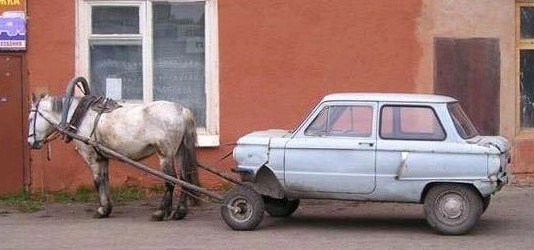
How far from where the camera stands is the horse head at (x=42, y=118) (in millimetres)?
11844

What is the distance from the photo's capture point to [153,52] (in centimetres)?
1415

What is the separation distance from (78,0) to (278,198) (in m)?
5.17

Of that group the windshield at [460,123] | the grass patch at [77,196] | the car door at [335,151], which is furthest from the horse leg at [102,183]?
the windshield at [460,123]

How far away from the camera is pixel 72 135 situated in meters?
11.6

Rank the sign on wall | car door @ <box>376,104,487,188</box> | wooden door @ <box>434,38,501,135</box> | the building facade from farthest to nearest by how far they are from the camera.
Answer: wooden door @ <box>434,38,501,135</box>
the building facade
the sign on wall
car door @ <box>376,104,487,188</box>

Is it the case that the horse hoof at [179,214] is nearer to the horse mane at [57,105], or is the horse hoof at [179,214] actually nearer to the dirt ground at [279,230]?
the dirt ground at [279,230]

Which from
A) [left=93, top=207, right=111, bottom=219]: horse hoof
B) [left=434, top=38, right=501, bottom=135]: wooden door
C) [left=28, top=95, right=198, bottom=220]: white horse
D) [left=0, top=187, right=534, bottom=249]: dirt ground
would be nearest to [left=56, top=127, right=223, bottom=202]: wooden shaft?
[left=28, top=95, right=198, bottom=220]: white horse

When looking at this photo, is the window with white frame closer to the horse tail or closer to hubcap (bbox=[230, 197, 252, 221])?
the horse tail

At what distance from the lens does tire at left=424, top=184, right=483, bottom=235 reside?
10.2 metres

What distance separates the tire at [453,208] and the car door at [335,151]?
0.73m

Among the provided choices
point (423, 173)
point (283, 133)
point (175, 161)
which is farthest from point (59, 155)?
point (423, 173)

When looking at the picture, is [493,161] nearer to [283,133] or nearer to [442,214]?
[442,214]

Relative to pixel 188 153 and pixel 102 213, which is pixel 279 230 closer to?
pixel 188 153

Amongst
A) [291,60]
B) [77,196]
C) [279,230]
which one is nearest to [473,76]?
[291,60]
